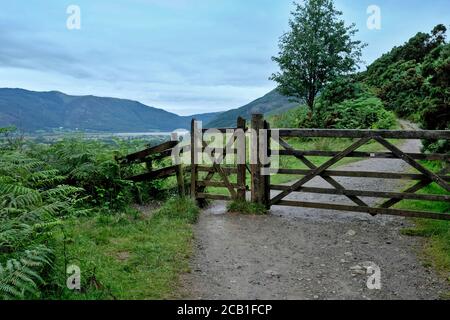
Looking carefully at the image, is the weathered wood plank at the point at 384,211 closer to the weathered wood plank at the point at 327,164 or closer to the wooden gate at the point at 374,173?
the wooden gate at the point at 374,173

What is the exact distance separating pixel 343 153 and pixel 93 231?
5559 mm

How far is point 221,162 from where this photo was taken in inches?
404

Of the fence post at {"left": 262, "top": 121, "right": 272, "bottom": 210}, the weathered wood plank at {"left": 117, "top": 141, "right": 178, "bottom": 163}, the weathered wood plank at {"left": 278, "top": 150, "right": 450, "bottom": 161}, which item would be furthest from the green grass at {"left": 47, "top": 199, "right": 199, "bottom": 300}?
the weathered wood plank at {"left": 278, "top": 150, "right": 450, "bottom": 161}

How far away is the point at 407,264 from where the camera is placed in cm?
636

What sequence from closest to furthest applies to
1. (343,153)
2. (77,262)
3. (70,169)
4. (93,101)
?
1. (77,262)
2. (343,153)
3. (70,169)
4. (93,101)

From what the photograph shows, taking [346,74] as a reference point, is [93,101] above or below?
above

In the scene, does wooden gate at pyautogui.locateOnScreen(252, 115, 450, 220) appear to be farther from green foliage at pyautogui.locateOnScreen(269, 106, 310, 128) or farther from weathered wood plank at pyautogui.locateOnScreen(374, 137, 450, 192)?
green foliage at pyautogui.locateOnScreen(269, 106, 310, 128)

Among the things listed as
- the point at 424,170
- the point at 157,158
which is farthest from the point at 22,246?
the point at 424,170

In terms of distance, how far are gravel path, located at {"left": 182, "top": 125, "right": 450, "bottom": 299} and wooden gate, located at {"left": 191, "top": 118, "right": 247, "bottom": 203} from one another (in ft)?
2.21

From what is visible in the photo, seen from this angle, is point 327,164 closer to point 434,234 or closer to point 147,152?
point 434,234

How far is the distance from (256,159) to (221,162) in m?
1.18

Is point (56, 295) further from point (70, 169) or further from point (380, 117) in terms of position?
point (380, 117)

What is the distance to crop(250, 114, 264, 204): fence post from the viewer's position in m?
9.43
